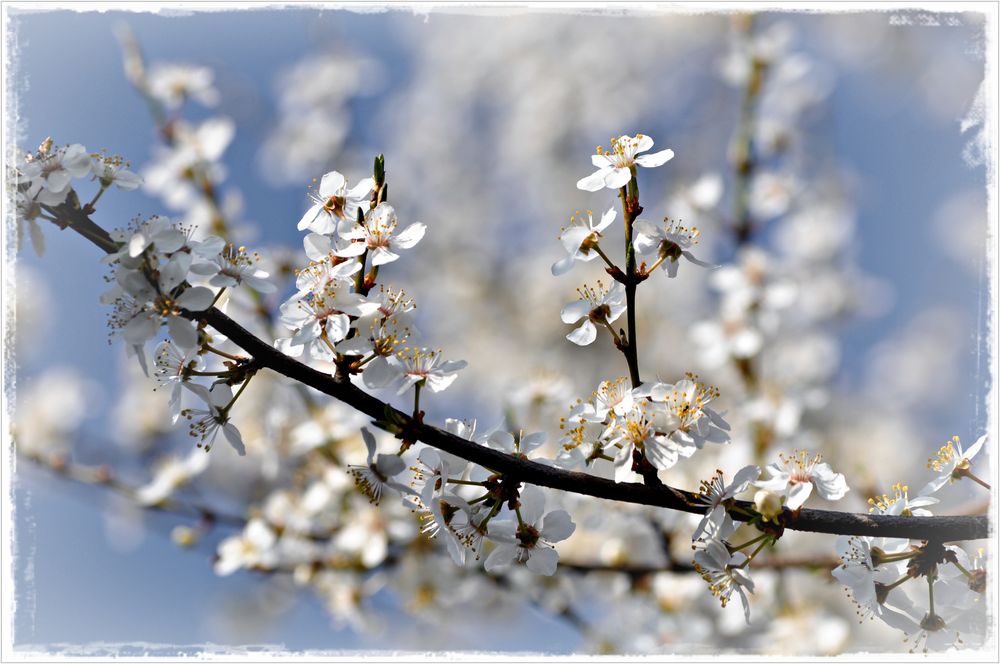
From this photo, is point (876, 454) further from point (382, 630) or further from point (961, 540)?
point (961, 540)

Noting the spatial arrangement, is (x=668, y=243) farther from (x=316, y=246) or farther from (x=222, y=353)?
(x=222, y=353)

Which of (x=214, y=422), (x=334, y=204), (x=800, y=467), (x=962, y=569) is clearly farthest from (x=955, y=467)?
(x=214, y=422)

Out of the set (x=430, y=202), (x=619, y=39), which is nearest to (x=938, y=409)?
(x=619, y=39)

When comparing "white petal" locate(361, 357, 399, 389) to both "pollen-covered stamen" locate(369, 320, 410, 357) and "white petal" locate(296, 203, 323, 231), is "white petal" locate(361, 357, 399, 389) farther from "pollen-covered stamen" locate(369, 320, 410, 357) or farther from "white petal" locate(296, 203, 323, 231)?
"white petal" locate(296, 203, 323, 231)

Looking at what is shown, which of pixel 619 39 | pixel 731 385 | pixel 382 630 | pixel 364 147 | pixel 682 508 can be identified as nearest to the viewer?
pixel 682 508

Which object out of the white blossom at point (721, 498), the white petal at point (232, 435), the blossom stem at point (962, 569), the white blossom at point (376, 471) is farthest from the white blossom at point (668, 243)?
the white petal at point (232, 435)

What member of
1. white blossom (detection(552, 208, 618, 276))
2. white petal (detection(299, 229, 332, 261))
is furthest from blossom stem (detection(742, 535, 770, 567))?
white petal (detection(299, 229, 332, 261))

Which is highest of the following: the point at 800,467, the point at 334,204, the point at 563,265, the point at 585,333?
the point at 334,204

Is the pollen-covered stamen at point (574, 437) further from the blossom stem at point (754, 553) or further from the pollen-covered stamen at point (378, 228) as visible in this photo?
the pollen-covered stamen at point (378, 228)
